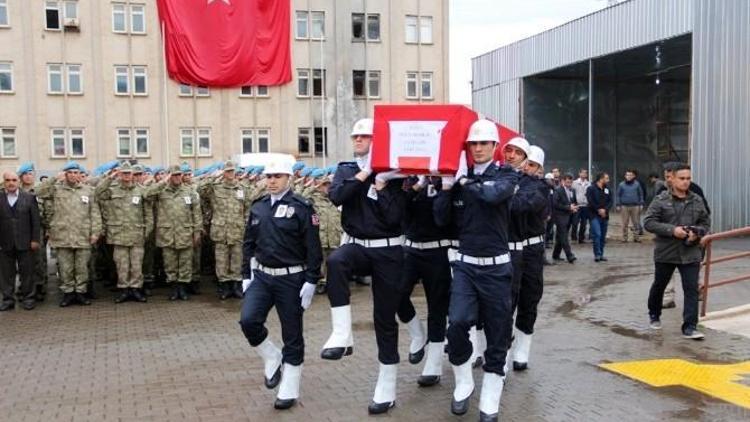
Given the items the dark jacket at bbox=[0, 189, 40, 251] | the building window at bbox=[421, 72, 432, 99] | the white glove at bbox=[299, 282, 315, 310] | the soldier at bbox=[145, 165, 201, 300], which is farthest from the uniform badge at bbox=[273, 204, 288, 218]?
the building window at bbox=[421, 72, 432, 99]

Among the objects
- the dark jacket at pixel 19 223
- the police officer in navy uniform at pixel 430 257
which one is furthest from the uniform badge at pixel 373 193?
the dark jacket at pixel 19 223

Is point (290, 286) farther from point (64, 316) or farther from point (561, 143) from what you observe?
point (561, 143)

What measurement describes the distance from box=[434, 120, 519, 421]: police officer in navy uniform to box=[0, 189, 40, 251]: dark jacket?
812cm

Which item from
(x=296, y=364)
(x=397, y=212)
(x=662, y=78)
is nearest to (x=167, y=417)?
(x=296, y=364)

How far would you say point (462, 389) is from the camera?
19.0ft

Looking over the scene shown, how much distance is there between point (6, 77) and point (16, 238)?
27386 millimetres

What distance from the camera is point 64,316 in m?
10.6

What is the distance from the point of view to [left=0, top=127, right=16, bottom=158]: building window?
35.4 meters

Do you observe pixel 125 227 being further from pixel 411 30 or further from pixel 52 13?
pixel 411 30

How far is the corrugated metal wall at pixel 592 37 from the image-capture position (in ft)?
70.1

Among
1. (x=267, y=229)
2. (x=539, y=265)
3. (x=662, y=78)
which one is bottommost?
(x=539, y=265)

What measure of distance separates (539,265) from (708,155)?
1453cm

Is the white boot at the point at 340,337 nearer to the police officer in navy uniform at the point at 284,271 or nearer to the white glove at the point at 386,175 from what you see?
the police officer in navy uniform at the point at 284,271

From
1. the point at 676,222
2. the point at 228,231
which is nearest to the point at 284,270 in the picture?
the point at 676,222
